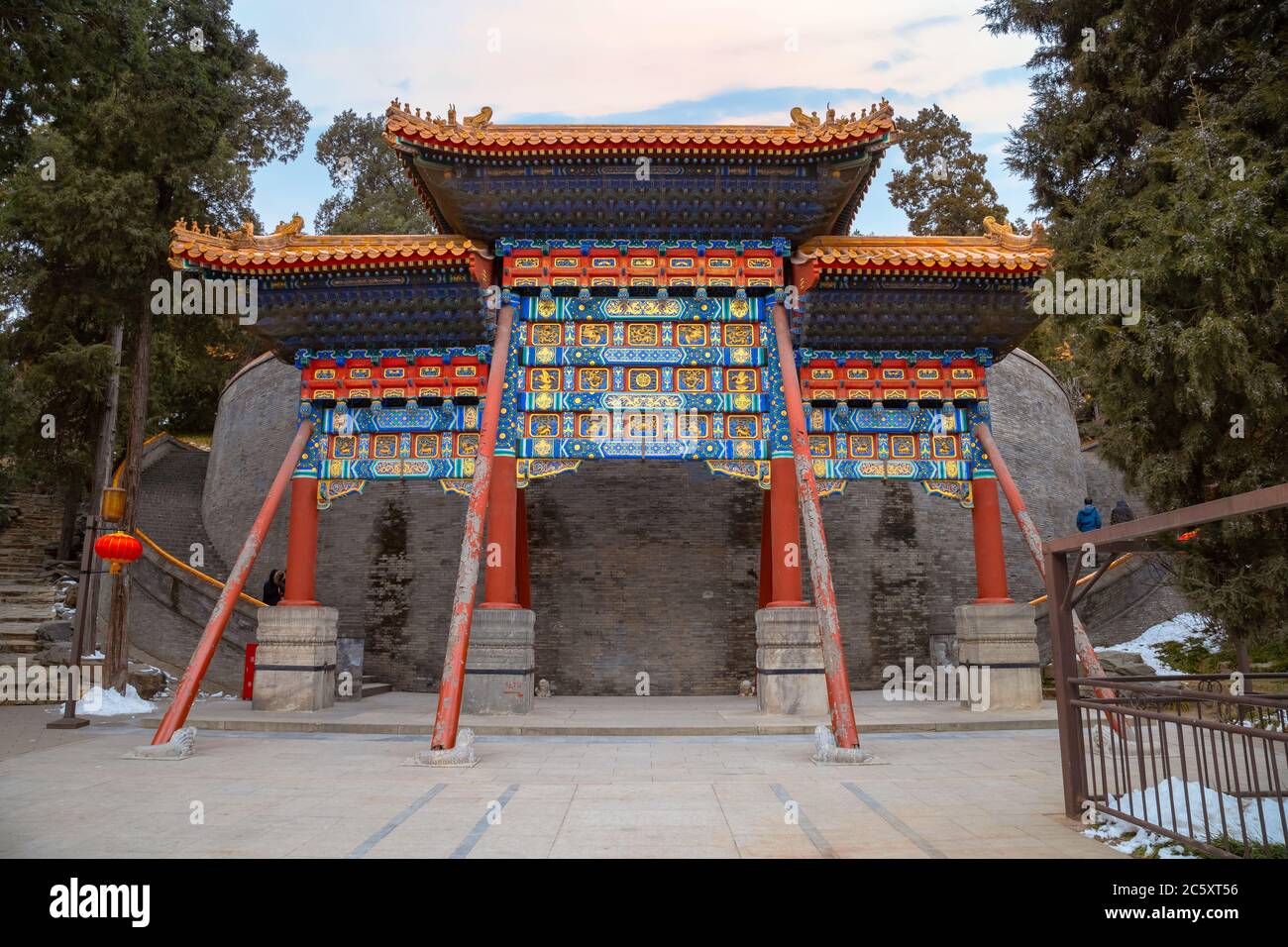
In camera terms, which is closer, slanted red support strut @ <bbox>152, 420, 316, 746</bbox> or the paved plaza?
the paved plaza

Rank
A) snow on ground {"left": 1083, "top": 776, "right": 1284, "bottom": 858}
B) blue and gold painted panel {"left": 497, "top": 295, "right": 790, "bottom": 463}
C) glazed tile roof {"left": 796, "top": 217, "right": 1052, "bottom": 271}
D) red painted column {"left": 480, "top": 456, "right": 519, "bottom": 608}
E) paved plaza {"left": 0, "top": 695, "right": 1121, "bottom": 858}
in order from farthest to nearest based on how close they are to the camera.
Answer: blue and gold painted panel {"left": 497, "top": 295, "right": 790, "bottom": 463} → glazed tile roof {"left": 796, "top": 217, "right": 1052, "bottom": 271} → red painted column {"left": 480, "top": 456, "right": 519, "bottom": 608} → paved plaza {"left": 0, "top": 695, "right": 1121, "bottom": 858} → snow on ground {"left": 1083, "top": 776, "right": 1284, "bottom": 858}

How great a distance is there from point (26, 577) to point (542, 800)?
56.0 ft

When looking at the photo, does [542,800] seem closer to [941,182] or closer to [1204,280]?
[1204,280]

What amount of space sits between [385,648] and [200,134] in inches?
352

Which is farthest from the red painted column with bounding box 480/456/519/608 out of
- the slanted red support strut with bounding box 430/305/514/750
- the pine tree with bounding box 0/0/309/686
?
the pine tree with bounding box 0/0/309/686

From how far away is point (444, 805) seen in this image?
19.8 feet

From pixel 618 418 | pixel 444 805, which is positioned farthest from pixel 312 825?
pixel 618 418

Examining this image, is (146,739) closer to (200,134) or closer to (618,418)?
(618,418)

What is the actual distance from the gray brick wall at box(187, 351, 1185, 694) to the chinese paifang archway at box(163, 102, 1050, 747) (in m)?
3.73

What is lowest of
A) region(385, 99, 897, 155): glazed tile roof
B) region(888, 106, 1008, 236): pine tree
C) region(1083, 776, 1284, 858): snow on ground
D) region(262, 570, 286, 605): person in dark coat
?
region(1083, 776, 1284, 858): snow on ground

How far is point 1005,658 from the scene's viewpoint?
11.4 metres

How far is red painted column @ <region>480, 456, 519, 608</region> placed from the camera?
10.9m

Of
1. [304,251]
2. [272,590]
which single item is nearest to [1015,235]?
[304,251]

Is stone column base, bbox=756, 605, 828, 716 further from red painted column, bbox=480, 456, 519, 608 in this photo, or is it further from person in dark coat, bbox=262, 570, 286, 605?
person in dark coat, bbox=262, 570, 286, 605
